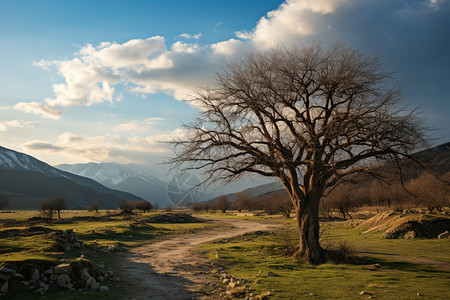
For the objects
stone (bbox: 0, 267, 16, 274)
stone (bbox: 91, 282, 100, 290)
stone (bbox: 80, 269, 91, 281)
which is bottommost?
stone (bbox: 91, 282, 100, 290)

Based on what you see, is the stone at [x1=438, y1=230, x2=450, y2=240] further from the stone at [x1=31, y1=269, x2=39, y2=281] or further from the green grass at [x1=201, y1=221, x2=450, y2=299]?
the stone at [x1=31, y1=269, x2=39, y2=281]

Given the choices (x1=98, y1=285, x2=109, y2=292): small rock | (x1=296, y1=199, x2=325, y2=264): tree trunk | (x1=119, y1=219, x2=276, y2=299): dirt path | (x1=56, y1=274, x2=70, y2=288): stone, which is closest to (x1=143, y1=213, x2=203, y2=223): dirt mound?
(x1=119, y1=219, x2=276, y2=299): dirt path

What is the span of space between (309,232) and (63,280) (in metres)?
12.3

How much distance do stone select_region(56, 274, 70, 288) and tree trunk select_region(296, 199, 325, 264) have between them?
39.1 feet

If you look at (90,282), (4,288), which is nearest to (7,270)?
(4,288)

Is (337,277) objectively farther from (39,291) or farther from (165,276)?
(39,291)

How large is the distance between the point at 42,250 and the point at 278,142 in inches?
543

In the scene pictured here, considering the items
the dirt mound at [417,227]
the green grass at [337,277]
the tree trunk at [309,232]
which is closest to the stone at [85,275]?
the green grass at [337,277]

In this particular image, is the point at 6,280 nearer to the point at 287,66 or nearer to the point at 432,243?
the point at 287,66

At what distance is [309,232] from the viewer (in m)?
16.9

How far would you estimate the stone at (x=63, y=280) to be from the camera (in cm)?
1105

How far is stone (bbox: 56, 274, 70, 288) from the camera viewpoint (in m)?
11.0

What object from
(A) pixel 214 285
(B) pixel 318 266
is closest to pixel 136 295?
(A) pixel 214 285

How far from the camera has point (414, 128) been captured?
46.7ft
